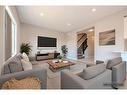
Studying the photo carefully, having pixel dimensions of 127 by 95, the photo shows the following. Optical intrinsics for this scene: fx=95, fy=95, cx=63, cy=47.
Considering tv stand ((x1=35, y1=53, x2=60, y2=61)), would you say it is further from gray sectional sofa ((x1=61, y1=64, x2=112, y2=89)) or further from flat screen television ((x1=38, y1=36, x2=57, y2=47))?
gray sectional sofa ((x1=61, y1=64, x2=112, y2=89))

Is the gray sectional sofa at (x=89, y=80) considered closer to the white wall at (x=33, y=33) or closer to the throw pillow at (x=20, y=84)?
the throw pillow at (x=20, y=84)

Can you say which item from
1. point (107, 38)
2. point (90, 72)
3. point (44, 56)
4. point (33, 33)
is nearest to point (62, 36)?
point (44, 56)

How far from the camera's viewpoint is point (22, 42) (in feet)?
20.8

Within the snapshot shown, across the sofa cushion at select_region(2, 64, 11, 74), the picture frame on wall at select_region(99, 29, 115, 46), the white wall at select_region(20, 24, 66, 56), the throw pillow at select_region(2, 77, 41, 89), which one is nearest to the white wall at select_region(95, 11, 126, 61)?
the picture frame on wall at select_region(99, 29, 115, 46)

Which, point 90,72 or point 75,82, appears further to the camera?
point 90,72

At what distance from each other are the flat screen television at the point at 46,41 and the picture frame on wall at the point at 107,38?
12.5 feet

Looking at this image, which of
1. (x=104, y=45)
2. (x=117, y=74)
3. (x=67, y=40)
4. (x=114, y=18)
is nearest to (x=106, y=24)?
(x=114, y=18)

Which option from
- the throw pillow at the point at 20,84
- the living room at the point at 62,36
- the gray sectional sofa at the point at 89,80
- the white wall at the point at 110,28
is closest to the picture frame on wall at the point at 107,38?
the living room at the point at 62,36

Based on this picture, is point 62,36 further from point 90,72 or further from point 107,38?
point 90,72

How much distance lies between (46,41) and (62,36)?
1.81 meters

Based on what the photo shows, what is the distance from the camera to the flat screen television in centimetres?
701

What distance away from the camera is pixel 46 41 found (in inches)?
287

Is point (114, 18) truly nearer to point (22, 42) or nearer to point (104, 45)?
point (104, 45)
